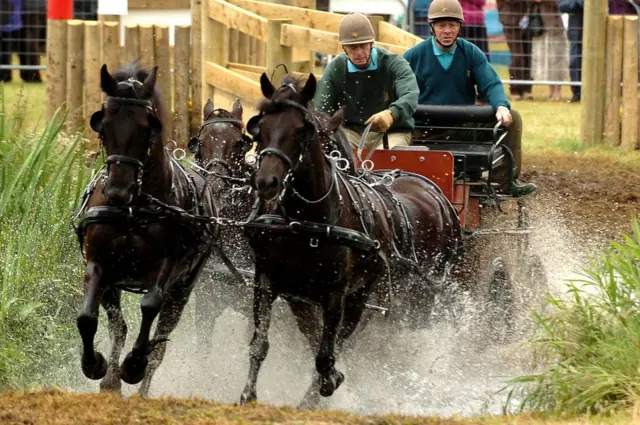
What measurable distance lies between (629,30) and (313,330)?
819 cm

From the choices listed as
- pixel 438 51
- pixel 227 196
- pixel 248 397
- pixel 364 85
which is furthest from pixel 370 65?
pixel 248 397

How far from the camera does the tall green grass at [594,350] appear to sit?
22.1 feet

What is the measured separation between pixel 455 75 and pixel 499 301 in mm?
1754

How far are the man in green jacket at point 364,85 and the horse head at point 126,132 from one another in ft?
7.42

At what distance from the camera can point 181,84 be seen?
15070mm

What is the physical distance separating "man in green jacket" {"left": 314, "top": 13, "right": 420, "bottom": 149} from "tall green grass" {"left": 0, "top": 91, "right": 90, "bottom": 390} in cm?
184

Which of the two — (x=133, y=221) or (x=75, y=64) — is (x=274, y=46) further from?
(x=133, y=221)

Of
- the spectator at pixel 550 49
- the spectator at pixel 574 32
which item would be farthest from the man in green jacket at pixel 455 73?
the spectator at pixel 550 49

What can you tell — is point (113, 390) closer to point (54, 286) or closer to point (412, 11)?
point (54, 286)

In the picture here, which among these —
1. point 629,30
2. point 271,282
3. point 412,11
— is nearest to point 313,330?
point 271,282

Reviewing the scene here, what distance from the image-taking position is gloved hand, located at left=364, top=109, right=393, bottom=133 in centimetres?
880

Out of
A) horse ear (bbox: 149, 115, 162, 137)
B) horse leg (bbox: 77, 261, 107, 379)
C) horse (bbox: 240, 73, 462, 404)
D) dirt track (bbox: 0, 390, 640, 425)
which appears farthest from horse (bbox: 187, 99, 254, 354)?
dirt track (bbox: 0, 390, 640, 425)

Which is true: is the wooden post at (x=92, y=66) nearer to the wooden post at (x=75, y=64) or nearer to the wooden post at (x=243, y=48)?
the wooden post at (x=75, y=64)

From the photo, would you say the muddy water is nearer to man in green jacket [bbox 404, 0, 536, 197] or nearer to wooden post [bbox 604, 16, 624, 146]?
man in green jacket [bbox 404, 0, 536, 197]
